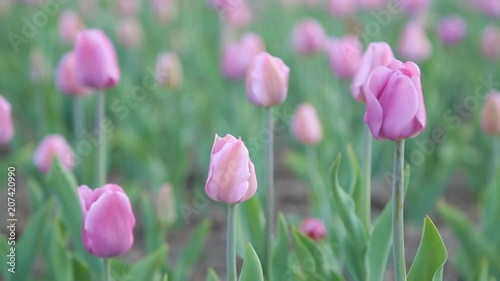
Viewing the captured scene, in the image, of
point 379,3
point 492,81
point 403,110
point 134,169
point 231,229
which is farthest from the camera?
point 379,3

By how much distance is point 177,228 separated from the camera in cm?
250

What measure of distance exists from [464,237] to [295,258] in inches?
19.5

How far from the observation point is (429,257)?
1.29 m

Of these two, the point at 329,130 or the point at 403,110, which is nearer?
the point at 403,110

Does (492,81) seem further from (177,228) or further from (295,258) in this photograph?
(295,258)

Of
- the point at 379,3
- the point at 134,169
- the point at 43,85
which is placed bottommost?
the point at 134,169

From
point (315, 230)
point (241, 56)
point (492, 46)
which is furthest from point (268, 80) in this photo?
point (492, 46)

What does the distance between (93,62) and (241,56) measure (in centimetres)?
94

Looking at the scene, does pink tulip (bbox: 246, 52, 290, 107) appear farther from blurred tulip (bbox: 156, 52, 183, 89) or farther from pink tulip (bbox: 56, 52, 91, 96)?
blurred tulip (bbox: 156, 52, 183, 89)

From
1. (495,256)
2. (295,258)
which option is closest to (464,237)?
(495,256)

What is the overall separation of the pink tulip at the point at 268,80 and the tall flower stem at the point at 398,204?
44 cm

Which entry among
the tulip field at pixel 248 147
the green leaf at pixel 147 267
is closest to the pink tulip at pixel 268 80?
the tulip field at pixel 248 147

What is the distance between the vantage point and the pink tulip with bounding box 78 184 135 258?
1.24 metres

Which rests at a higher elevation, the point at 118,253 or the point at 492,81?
the point at 492,81
